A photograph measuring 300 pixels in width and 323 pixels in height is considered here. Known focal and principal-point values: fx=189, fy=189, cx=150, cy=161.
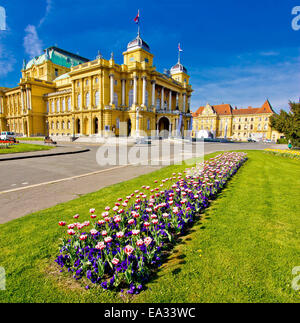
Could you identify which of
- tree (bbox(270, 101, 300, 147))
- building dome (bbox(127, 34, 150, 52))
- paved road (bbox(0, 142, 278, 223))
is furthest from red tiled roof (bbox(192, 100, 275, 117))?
paved road (bbox(0, 142, 278, 223))

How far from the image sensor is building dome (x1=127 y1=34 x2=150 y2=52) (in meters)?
45.9

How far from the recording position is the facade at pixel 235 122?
271 feet

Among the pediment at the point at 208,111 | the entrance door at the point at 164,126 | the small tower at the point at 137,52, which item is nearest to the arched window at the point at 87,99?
the small tower at the point at 137,52

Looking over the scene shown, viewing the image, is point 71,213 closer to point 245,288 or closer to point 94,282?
point 94,282

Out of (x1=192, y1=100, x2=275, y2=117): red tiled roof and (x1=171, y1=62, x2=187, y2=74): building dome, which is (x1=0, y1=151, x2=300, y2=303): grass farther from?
(x1=192, y1=100, x2=275, y2=117): red tiled roof

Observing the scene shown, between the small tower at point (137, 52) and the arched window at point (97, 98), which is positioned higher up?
the small tower at point (137, 52)

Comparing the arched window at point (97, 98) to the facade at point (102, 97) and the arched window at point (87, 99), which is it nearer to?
the facade at point (102, 97)

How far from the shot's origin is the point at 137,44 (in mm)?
45906

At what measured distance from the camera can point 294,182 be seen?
8.08 m

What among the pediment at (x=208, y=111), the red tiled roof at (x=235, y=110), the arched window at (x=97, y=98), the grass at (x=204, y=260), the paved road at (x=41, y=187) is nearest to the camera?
the grass at (x=204, y=260)

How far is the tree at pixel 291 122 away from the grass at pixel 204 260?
711 inches
